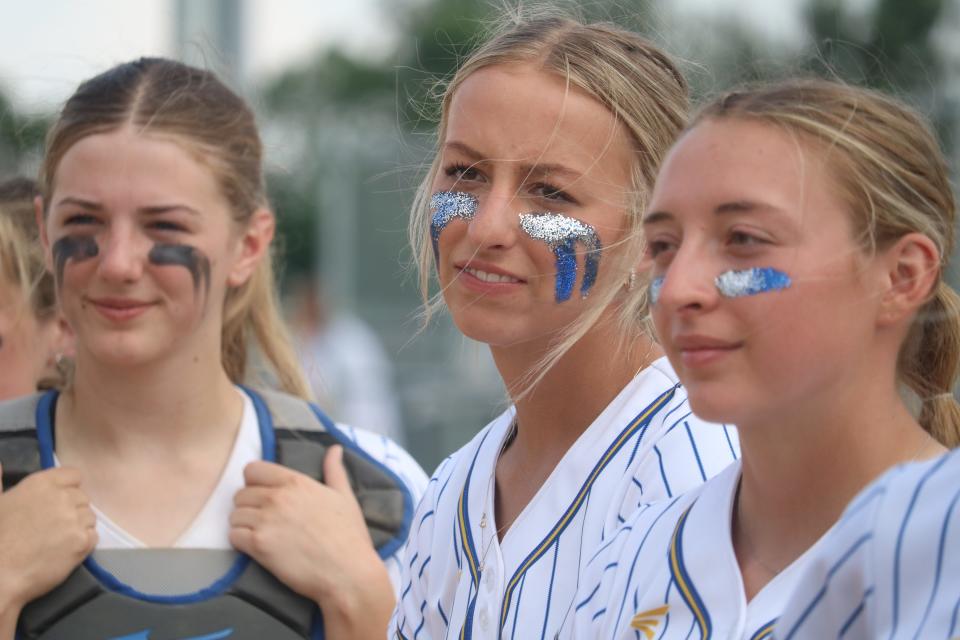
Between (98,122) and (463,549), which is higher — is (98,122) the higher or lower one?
the higher one

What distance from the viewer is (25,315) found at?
3566 mm

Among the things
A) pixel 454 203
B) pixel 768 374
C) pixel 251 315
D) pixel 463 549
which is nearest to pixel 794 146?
pixel 768 374

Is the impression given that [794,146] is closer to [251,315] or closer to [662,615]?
[662,615]

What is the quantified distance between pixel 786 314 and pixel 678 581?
415mm

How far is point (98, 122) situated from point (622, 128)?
4.19 feet

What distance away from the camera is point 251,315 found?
338 centimetres

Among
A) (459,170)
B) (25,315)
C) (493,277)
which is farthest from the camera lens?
(25,315)

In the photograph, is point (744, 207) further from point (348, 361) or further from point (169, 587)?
point (348, 361)

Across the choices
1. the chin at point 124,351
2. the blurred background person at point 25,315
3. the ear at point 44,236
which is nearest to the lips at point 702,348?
the chin at point 124,351

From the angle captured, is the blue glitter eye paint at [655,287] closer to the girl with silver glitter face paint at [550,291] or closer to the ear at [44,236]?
the girl with silver glitter face paint at [550,291]

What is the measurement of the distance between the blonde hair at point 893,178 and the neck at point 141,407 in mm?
1525

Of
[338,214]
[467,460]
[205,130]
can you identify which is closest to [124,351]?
[205,130]

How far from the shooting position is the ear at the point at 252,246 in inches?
122

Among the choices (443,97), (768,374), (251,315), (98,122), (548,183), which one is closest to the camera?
(768,374)
